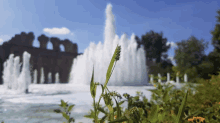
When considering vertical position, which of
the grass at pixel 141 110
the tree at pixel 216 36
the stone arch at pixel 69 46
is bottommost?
the grass at pixel 141 110

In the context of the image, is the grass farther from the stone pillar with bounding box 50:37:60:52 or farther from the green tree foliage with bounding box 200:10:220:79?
the stone pillar with bounding box 50:37:60:52

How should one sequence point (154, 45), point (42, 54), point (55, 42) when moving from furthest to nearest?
1. point (55, 42)
2. point (42, 54)
3. point (154, 45)

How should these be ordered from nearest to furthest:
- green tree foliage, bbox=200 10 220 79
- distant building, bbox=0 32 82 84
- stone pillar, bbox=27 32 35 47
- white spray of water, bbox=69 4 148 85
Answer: white spray of water, bbox=69 4 148 85
green tree foliage, bbox=200 10 220 79
distant building, bbox=0 32 82 84
stone pillar, bbox=27 32 35 47

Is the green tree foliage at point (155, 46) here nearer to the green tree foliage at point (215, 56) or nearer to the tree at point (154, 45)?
the tree at point (154, 45)

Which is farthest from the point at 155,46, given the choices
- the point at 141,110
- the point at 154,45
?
the point at 141,110

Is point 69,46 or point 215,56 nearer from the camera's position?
point 215,56

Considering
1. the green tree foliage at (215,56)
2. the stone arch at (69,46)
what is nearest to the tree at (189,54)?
the green tree foliage at (215,56)

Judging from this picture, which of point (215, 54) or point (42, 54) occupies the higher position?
point (42, 54)

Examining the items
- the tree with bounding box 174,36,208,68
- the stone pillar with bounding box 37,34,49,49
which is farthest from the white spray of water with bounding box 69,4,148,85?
the stone pillar with bounding box 37,34,49,49

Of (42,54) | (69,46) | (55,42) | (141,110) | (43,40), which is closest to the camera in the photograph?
(141,110)

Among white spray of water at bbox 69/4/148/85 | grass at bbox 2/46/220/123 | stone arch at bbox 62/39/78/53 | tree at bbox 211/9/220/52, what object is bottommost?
grass at bbox 2/46/220/123

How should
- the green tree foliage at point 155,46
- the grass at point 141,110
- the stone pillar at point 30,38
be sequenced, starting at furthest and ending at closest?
the stone pillar at point 30,38, the green tree foliage at point 155,46, the grass at point 141,110

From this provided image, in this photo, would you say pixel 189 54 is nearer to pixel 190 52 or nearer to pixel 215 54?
pixel 190 52

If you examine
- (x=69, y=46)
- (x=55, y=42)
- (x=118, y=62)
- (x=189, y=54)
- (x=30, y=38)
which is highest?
(x=30, y=38)
